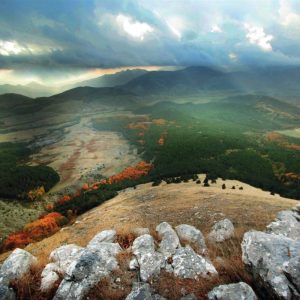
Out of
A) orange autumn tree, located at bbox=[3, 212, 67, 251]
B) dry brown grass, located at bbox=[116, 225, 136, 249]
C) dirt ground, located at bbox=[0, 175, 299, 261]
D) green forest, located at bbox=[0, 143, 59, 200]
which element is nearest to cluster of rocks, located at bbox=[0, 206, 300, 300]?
dry brown grass, located at bbox=[116, 225, 136, 249]

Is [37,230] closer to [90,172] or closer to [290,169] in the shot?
[90,172]

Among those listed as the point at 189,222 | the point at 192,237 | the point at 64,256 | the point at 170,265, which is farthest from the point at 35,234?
the point at 170,265

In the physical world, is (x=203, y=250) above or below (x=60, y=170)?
above

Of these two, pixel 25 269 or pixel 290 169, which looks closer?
pixel 25 269

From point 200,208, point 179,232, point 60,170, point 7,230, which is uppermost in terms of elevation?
point 179,232

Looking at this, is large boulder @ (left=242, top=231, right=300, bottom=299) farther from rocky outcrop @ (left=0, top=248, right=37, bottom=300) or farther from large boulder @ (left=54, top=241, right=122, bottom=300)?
rocky outcrop @ (left=0, top=248, right=37, bottom=300)

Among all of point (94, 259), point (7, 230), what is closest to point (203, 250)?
point (94, 259)
